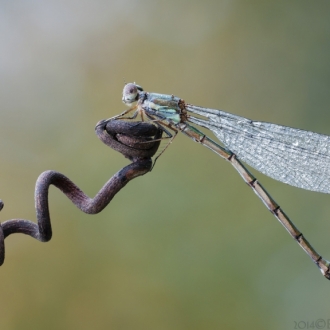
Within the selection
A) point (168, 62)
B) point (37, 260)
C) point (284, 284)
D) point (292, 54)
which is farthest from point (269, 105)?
point (37, 260)

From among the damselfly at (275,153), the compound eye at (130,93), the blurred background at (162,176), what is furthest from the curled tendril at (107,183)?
the blurred background at (162,176)

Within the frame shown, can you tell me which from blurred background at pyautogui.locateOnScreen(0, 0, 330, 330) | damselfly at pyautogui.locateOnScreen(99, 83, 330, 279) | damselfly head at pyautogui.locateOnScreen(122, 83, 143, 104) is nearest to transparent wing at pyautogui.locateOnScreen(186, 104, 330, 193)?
damselfly at pyautogui.locateOnScreen(99, 83, 330, 279)

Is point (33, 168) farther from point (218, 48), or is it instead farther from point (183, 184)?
point (218, 48)

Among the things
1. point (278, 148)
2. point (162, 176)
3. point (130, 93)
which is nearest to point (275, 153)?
point (278, 148)

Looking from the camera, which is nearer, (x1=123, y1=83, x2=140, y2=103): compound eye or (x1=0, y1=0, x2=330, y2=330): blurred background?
(x1=123, y1=83, x2=140, y2=103): compound eye

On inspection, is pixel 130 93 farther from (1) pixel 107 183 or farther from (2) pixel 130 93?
(1) pixel 107 183

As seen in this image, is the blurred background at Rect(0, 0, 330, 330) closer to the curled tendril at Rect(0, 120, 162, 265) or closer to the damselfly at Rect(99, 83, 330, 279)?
the damselfly at Rect(99, 83, 330, 279)

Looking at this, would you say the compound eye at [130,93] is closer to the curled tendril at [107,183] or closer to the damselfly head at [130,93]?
the damselfly head at [130,93]
